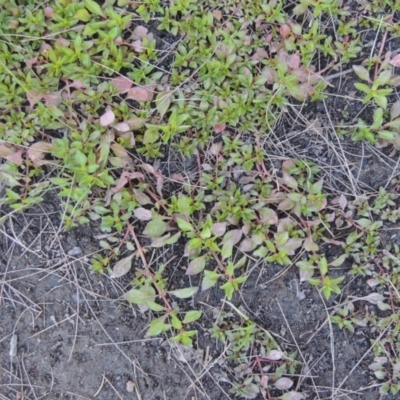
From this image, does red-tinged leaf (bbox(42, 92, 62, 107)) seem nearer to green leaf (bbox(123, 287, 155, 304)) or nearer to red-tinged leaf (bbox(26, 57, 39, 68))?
red-tinged leaf (bbox(26, 57, 39, 68))

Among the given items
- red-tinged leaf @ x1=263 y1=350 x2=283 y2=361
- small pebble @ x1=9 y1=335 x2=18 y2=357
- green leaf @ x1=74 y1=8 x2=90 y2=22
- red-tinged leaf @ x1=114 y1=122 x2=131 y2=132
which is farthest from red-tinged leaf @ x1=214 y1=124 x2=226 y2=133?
small pebble @ x1=9 y1=335 x2=18 y2=357

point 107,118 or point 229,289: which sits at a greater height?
point 107,118

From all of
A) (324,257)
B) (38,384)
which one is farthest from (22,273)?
(324,257)

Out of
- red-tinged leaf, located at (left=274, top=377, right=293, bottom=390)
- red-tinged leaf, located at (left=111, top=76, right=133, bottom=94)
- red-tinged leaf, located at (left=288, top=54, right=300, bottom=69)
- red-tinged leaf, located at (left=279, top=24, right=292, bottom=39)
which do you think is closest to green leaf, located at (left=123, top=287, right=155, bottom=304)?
red-tinged leaf, located at (left=274, top=377, right=293, bottom=390)

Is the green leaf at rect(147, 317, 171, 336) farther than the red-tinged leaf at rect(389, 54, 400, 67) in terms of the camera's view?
No

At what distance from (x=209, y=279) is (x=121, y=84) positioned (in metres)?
0.85

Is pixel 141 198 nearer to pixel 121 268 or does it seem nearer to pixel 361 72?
pixel 121 268

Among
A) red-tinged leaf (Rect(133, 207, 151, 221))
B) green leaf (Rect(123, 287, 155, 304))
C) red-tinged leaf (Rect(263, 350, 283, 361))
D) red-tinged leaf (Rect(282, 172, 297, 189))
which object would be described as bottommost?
red-tinged leaf (Rect(263, 350, 283, 361))

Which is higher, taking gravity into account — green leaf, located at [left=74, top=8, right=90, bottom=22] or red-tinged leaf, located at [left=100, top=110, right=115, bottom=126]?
green leaf, located at [left=74, top=8, right=90, bottom=22]

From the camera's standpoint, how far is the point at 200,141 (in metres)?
2.17

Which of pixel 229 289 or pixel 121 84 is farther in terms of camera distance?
pixel 121 84

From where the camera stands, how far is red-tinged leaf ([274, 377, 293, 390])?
205 cm

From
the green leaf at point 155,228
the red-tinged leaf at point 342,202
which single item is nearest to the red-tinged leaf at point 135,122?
the green leaf at point 155,228

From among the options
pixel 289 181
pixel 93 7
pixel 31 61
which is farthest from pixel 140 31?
pixel 289 181
